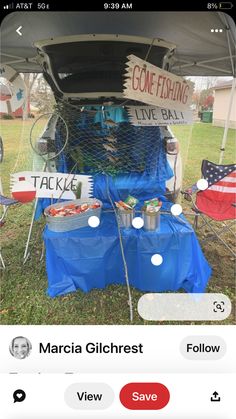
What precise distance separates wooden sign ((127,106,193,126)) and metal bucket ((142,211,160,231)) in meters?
0.52

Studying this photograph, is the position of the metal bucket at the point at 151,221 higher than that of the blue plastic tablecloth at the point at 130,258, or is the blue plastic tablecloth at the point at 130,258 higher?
the metal bucket at the point at 151,221

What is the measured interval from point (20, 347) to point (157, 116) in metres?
1.36

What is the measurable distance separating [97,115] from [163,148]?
22.8 inches

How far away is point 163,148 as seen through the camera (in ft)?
7.83

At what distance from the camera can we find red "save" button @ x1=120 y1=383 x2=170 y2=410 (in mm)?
825

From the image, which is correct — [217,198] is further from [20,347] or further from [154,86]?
[20,347]

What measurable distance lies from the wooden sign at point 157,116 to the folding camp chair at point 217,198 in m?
0.32

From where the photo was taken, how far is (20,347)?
895mm

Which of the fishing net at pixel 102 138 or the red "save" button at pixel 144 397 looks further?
the fishing net at pixel 102 138

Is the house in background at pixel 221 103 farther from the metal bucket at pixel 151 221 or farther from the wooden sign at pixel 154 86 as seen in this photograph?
the metal bucket at pixel 151 221

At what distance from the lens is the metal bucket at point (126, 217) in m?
1.84
